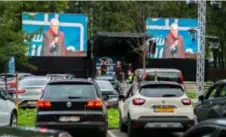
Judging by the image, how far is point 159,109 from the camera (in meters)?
13.8

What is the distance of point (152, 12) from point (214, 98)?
2023 inches

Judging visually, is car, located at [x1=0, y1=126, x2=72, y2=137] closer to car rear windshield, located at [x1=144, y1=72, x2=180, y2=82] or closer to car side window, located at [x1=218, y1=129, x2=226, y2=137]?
car side window, located at [x1=218, y1=129, x2=226, y2=137]

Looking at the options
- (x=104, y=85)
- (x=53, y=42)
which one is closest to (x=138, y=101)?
(x=104, y=85)

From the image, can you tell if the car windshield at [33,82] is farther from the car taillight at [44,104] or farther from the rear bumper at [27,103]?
the car taillight at [44,104]

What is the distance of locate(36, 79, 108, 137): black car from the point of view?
12977 millimetres

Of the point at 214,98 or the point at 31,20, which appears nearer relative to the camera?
the point at 214,98

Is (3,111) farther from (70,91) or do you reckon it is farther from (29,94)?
(29,94)

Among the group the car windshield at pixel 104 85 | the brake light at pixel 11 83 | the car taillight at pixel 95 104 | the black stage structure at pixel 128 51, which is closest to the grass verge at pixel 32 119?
the car windshield at pixel 104 85

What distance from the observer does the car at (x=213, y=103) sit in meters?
12.7

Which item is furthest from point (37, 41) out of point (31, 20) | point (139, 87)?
point (139, 87)

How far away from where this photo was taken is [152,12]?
64375mm

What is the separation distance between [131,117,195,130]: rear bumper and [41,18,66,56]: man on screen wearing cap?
32456mm

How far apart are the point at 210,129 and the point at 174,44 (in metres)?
43.8

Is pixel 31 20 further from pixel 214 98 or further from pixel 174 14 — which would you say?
pixel 214 98
